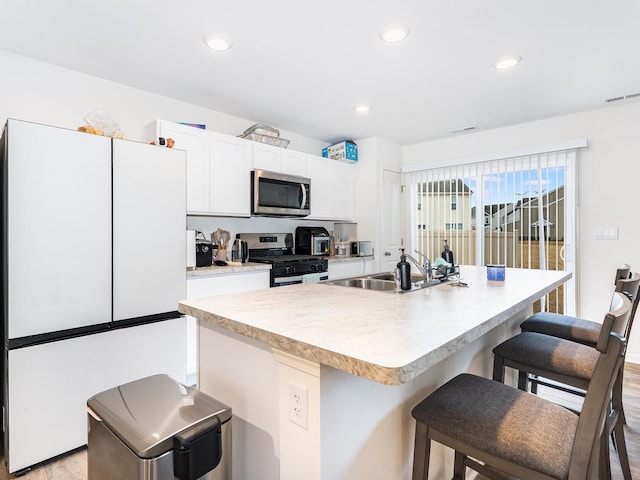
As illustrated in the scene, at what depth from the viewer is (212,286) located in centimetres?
279

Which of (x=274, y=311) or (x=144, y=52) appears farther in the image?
(x=144, y=52)

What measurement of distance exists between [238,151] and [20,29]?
5.41 ft

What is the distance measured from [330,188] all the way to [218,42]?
227cm

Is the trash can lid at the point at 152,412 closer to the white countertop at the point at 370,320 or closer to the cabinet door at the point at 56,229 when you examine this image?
the white countertop at the point at 370,320

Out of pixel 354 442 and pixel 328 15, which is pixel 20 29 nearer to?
pixel 328 15

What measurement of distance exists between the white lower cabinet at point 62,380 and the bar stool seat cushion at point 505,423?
1.84m

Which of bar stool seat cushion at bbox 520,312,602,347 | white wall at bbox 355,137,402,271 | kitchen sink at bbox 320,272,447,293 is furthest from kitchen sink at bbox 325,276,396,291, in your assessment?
white wall at bbox 355,137,402,271

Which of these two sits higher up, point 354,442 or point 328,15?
point 328,15

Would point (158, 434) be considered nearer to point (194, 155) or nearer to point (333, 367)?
point (333, 367)

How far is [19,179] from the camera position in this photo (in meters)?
1.78

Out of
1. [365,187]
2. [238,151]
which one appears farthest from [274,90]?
[365,187]

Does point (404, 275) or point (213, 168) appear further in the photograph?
point (213, 168)

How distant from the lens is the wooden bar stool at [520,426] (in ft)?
2.83

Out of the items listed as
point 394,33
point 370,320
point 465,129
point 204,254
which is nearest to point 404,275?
point 370,320
